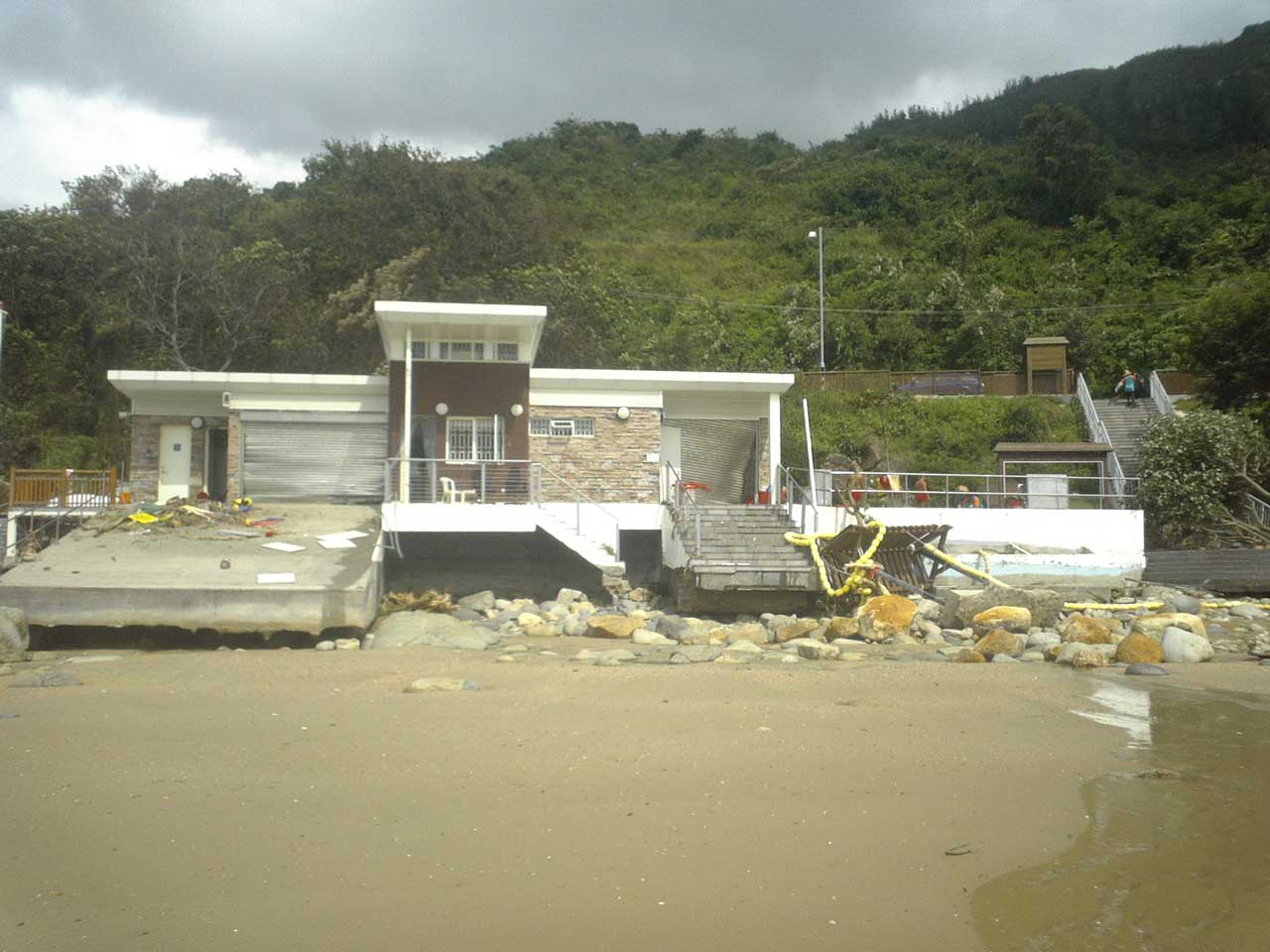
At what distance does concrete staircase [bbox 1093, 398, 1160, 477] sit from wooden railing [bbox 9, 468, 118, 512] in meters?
23.4

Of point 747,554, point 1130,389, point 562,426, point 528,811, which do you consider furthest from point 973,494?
point 528,811

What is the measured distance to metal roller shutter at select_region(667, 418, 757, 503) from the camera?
22.1 metres

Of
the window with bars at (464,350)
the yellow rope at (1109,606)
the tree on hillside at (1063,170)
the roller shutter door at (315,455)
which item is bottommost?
the yellow rope at (1109,606)

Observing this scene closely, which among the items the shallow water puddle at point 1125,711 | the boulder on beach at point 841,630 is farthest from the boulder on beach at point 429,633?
the shallow water puddle at point 1125,711

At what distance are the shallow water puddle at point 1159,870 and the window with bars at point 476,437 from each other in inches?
564

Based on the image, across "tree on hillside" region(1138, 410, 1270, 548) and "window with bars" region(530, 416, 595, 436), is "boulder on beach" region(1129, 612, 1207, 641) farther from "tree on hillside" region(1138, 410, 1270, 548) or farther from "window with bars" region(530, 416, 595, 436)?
"window with bars" region(530, 416, 595, 436)

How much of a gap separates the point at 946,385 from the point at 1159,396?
248 inches

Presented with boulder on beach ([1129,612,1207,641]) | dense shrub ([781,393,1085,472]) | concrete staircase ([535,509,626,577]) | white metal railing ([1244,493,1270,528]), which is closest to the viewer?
boulder on beach ([1129,612,1207,641])

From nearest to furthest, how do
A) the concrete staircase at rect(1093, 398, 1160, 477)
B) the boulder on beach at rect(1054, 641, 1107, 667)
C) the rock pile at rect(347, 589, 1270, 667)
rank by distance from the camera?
1. the boulder on beach at rect(1054, 641, 1107, 667)
2. the rock pile at rect(347, 589, 1270, 667)
3. the concrete staircase at rect(1093, 398, 1160, 477)

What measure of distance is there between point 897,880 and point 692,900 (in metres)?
1.09

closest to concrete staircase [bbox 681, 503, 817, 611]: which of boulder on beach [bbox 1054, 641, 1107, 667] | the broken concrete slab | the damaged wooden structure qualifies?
the damaged wooden structure

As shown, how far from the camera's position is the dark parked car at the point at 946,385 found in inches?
1315

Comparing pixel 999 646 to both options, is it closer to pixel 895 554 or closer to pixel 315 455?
pixel 895 554

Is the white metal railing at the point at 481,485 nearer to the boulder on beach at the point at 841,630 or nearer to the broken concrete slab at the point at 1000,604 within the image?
the boulder on beach at the point at 841,630
